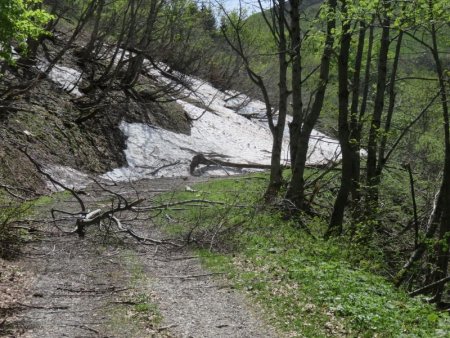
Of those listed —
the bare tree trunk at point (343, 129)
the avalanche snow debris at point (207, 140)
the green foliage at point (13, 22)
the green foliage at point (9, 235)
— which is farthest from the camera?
the avalanche snow debris at point (207, 140)

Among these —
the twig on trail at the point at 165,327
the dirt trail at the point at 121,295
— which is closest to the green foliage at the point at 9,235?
the dirt trail at the point at 121,295

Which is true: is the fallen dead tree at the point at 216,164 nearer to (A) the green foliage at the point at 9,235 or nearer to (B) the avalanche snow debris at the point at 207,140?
(B) the avalanche snow debris at the point at 207,140

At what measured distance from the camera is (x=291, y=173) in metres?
18.0

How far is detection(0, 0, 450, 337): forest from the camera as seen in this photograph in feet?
29.7

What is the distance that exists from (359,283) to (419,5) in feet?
17.0

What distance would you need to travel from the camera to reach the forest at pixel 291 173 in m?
9.05

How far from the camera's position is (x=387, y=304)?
8.12 meters

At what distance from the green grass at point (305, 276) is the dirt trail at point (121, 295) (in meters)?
0.49

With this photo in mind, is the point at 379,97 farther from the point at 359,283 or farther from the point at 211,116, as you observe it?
the point at 211,116

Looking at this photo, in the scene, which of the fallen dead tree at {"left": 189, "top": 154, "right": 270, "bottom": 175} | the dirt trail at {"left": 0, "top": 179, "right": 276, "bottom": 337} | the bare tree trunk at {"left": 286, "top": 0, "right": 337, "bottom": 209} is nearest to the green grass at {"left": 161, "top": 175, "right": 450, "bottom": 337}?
the dirt trail at {"left": 0, "top": 179, "right": 276, "bottom": 337}

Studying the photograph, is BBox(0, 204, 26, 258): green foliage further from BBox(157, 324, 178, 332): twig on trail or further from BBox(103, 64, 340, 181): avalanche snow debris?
BBox(103, 64, 340, 181): avalanche snow debris

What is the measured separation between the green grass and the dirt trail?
1.60 feet

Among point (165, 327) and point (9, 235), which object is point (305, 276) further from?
point (9, 235)

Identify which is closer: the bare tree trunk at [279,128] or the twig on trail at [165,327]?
the twig on trail at [165,327]
